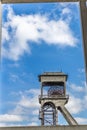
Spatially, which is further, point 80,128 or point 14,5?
point 14,5

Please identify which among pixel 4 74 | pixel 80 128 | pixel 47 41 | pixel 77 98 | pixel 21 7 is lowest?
pixel 80 128

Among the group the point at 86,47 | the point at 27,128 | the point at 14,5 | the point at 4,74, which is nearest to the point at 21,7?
the point at 14,5

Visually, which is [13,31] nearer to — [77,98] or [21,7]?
[21,7]

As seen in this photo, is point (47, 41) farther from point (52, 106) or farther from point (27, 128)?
point (52, 106)

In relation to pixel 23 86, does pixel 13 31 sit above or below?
above

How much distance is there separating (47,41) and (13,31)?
1.32 feet

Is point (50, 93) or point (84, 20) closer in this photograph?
point (84, 20)

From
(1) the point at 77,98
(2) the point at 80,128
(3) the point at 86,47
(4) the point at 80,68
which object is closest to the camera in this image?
(2) the point at 80,128

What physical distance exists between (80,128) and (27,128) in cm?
40

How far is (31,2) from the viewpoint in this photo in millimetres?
3367

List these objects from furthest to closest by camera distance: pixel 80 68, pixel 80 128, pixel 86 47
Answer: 1. pixel 80 68
2. pixel 86 47
3. pixel 80 128

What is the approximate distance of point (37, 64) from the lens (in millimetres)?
3689

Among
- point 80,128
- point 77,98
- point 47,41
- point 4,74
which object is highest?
point 47,41

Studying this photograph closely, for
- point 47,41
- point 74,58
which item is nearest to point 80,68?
point 74,58
